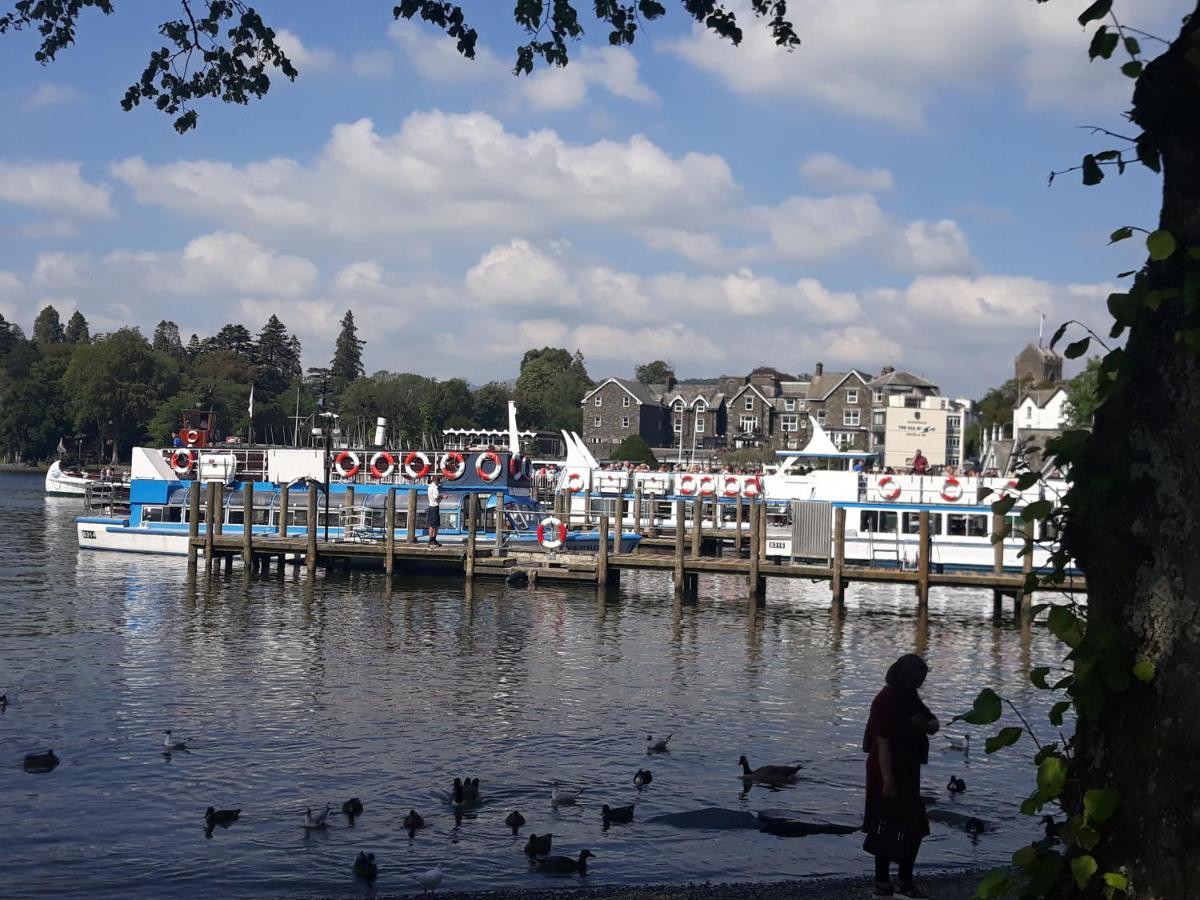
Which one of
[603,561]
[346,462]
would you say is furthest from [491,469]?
[603,561]

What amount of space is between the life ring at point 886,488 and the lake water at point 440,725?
24.2ft

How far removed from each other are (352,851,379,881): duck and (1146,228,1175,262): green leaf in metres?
11.8

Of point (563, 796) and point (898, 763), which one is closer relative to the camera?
point (898, 763)

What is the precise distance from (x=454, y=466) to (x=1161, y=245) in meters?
49.0

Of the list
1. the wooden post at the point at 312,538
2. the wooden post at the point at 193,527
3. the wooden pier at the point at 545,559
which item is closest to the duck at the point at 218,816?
the wooden pier at the point at 545,559

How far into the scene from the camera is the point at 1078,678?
5.45m

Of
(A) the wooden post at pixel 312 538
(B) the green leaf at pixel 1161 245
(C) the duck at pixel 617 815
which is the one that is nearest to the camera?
(B) the green leaf at pixel 1161 245

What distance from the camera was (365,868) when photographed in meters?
14.2

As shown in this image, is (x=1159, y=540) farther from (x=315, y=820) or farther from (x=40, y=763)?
(x=40, y=763)

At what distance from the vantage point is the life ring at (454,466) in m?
53.1

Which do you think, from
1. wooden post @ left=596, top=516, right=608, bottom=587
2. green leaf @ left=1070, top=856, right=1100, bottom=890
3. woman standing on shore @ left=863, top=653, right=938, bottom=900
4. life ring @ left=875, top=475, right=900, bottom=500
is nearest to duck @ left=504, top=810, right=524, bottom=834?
woman standing on shore @ left=863, top=653, right=938, bottom=900

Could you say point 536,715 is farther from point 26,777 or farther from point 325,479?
point 325,479

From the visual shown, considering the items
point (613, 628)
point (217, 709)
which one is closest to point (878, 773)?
point (217, 709)

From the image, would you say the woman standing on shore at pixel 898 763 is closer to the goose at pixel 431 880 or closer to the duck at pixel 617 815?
the goose at pixel 431 880
